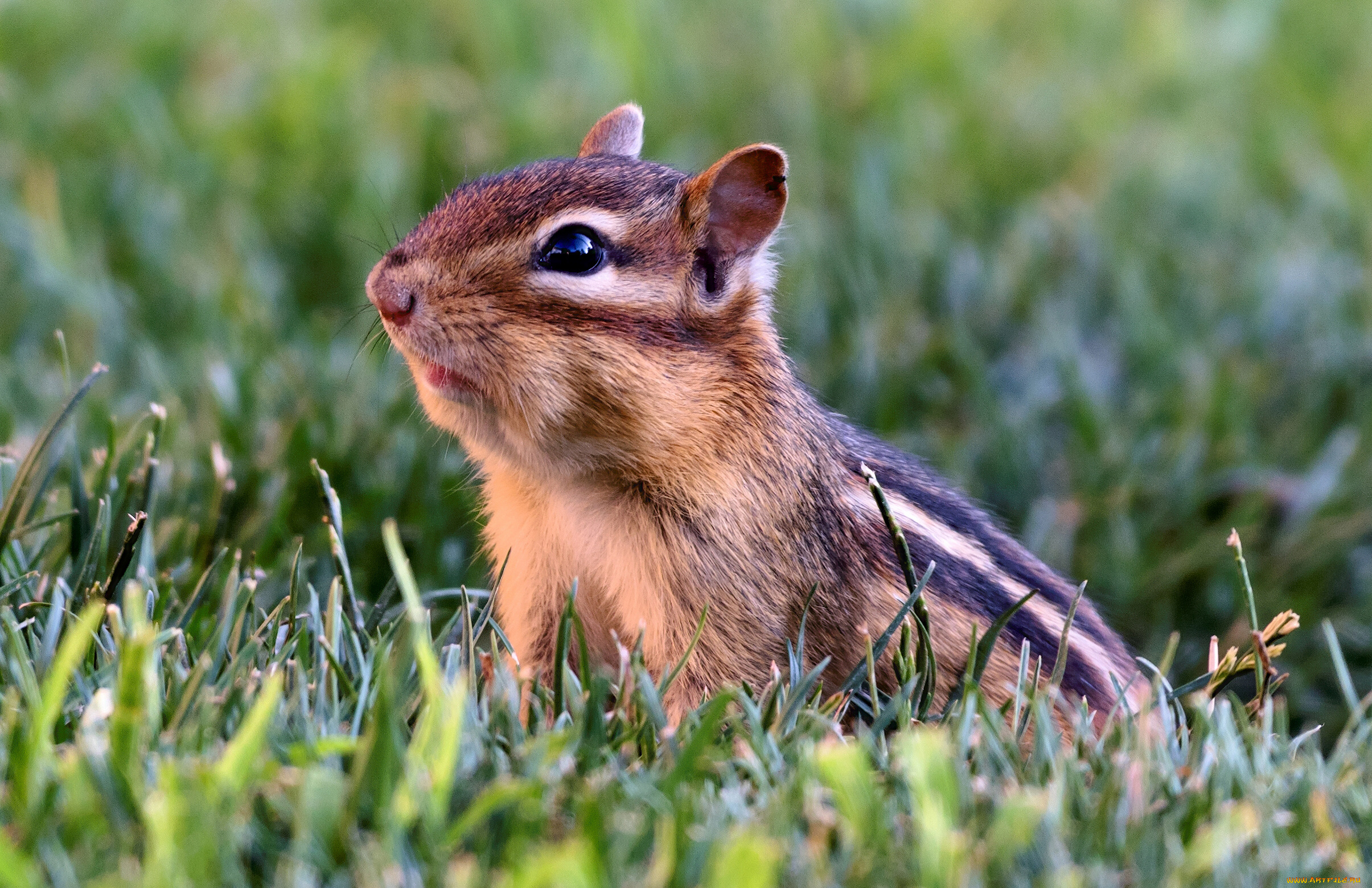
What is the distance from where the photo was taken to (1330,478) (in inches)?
173

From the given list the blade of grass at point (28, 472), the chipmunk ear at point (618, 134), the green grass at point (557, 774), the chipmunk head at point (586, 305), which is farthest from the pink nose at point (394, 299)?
the chipmunk ear at point (618, 134)

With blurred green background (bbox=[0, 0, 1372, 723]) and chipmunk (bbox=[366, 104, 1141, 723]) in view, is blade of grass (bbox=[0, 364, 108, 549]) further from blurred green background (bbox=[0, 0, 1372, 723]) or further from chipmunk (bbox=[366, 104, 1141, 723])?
chipmunk (bbox=[366, 104, 1141, 723])

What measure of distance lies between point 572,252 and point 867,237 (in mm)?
2911

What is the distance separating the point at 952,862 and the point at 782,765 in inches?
18.1

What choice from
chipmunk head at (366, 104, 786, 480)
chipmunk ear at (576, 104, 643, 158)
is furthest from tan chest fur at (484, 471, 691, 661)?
chipmunk ear at (576, 104, 643, 158)

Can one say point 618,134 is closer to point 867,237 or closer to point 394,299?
point 394,299

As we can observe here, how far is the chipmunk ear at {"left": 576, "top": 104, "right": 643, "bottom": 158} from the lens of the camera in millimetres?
3670

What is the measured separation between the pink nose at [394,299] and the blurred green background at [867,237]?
84 centimetres

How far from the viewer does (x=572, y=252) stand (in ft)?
9.55

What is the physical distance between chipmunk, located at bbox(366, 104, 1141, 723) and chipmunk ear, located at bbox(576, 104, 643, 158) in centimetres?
54

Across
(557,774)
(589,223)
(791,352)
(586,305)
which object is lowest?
(791,352)

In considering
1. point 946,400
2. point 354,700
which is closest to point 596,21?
point 946,400

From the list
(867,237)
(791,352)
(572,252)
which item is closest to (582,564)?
(572,252)

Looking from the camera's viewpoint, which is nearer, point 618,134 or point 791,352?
point 618,134
